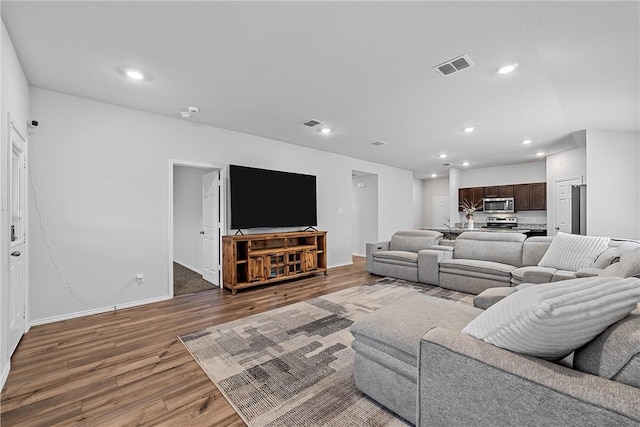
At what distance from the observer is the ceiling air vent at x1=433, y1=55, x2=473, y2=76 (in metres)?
2.56

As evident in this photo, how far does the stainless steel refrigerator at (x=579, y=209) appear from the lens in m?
5.12

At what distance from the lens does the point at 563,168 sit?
20.0 ft

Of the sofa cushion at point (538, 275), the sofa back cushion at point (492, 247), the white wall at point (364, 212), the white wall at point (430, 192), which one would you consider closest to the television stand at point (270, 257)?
the sofa back cushion at point (492, 247)

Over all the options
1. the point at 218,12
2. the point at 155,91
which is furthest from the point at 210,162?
the point at 218,12

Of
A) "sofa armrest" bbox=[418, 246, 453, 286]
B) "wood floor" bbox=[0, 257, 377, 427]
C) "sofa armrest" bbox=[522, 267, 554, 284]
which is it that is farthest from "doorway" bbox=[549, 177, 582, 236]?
"wood floor" bbox=[0, 257, 377, 427]

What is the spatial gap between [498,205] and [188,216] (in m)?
8.42

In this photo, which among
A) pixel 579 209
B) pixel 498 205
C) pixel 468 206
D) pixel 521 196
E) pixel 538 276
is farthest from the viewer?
pixel 468 206

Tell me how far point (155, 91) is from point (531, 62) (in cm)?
395

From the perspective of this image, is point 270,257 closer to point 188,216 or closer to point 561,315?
point 188,216

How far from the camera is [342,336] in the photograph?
8.98ft

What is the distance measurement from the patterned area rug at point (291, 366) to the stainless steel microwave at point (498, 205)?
6.44 meters

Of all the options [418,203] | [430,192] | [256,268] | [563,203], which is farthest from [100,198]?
[430,192]

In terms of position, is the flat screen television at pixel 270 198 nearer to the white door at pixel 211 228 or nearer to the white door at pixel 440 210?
the white door at pixel 211 228

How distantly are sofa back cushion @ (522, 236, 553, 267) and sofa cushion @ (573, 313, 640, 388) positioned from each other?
3.59 m
